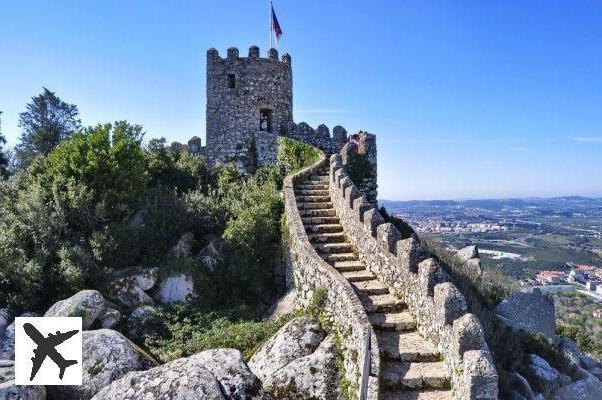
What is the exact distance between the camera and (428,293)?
812 centimetres

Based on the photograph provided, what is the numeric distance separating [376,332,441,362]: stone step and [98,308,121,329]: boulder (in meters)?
7.05

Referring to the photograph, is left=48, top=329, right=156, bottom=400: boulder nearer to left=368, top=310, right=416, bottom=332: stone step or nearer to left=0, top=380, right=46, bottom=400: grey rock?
left=0, top=380, right=46, bottom=400: grey rock

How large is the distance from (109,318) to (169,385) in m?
5.36

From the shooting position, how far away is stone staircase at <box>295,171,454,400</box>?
707cm

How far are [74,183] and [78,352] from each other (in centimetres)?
766

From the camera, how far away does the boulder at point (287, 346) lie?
8812 millimetres

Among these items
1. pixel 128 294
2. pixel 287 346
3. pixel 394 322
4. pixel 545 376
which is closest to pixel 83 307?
pixel 128 294

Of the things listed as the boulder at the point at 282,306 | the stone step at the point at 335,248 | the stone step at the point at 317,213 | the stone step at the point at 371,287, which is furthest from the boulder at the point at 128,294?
the stone step at the point at 371,287

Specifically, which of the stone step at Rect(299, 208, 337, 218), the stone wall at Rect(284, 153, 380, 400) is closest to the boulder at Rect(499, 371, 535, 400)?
the stone wall at Rect(284, 153, 380, 400)

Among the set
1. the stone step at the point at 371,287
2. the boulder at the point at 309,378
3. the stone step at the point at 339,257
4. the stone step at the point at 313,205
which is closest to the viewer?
the boulder at the point at 309,378

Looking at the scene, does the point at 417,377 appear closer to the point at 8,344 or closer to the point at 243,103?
the point at 8,344

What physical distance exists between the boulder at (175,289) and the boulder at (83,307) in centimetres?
175

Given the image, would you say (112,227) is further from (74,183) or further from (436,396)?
(436,396)

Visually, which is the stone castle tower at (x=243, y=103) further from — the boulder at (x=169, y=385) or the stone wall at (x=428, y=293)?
the boulder at (x=169, y=385)
